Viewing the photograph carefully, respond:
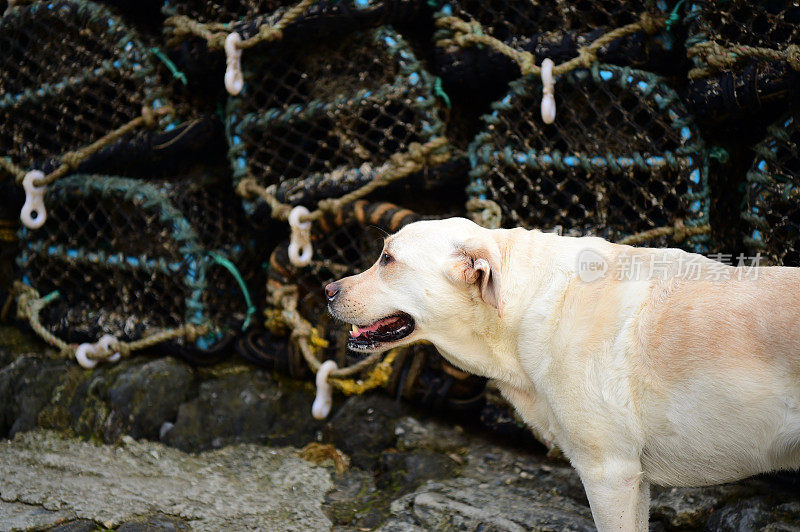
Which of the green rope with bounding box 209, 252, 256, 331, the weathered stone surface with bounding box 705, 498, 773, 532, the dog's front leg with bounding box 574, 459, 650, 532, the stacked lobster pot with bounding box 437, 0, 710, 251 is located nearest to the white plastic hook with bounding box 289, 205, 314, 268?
the green rope with bounding box 209, 252, 256, 331

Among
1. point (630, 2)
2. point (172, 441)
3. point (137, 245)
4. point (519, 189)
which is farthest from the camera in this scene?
point (137, 245)

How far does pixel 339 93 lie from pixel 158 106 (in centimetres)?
107

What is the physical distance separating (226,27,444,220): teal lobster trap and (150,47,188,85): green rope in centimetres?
42

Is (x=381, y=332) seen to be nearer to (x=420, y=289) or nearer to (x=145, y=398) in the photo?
(x=420, y=289)

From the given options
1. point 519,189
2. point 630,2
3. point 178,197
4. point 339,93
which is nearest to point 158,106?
point 178,197

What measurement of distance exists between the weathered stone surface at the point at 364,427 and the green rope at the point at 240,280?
0.81m

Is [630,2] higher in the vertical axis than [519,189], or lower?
higher

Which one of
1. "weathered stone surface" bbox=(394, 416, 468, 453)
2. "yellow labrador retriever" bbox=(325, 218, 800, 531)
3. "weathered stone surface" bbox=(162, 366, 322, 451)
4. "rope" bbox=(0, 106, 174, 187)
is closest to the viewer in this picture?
"yellow labrador retriever" bbox=(325, 218, 800, 531)

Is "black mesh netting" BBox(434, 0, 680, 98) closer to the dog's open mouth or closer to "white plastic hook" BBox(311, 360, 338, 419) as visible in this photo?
the dog's open mouth

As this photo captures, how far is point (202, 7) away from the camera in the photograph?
4012 millimetres

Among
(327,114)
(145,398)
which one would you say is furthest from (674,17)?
(145,398)

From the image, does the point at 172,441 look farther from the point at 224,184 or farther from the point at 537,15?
the point at 537,15

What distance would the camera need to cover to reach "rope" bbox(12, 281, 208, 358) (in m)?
4.11

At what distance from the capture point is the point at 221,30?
12.8 ft
